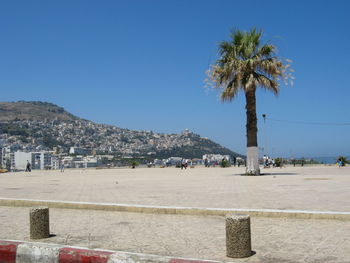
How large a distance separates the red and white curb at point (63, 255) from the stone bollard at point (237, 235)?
2.41ft

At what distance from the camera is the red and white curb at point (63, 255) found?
478 centimetres

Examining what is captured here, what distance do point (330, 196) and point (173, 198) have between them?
3.97 metres

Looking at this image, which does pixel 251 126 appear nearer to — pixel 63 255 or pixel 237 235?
pixel 237 235

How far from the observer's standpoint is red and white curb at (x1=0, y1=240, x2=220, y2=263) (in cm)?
478

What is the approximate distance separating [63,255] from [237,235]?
2.14 m

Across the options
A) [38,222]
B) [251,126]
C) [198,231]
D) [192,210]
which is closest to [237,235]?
[198,231]

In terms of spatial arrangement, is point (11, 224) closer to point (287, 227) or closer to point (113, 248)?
point (113, 248)

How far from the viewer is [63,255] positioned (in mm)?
5270

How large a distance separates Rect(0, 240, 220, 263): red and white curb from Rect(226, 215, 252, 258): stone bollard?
2.41 feet

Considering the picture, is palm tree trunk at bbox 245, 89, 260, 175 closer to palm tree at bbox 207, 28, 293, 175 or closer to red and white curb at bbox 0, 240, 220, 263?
palm tree at bbox 207, 28, 293, 175

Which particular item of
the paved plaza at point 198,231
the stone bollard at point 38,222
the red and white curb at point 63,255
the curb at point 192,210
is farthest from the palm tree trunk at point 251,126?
the red and white curb at point 63,255

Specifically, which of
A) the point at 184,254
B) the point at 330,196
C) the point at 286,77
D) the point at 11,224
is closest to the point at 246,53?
the point at 286,77

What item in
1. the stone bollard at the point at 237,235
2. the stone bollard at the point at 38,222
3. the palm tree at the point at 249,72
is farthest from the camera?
the palm tree at the point at 249,72

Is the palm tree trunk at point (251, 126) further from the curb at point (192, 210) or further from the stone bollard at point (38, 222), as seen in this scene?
the stone bollard at point (38, 222)
